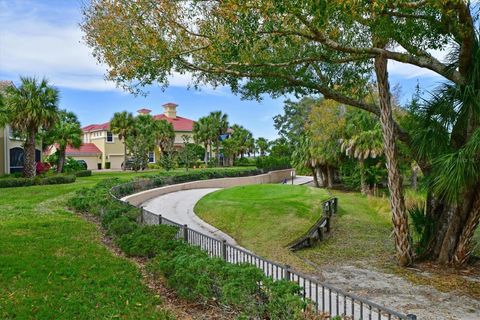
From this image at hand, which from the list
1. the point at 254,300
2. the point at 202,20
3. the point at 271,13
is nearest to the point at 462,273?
the point at 254,300

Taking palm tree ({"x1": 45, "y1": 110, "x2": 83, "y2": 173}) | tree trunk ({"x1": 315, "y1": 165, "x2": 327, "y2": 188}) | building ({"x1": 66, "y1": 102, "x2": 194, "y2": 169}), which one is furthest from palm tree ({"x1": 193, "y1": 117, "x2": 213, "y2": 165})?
tree trunk ({"x1": 315, "y1": 165, "x2": 327, "y2": 188})

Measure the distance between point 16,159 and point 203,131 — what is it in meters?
25.8

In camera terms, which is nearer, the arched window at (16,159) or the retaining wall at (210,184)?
the retaining wall at (210,184)

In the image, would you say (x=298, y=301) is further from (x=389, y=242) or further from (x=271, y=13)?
(x=389, y=242)

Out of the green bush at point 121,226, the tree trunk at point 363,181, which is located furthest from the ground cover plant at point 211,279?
the tree trunk at point 363,181

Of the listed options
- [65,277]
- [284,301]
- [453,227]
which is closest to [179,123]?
[453,227]

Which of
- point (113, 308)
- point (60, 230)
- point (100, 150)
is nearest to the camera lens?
point (113, 308)

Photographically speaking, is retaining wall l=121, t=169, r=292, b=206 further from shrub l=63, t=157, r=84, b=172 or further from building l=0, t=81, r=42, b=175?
shrub l=63, t=157, r=84, b=172

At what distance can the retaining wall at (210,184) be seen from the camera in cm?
2209

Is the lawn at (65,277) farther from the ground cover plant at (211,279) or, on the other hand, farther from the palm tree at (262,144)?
the palm tree at (262,144)

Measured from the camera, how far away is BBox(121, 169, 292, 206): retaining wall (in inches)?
870

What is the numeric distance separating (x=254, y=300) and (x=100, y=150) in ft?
182

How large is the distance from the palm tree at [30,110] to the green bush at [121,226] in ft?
61.2

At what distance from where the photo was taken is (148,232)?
1031 centimetres
